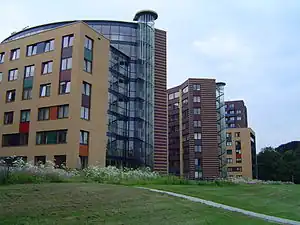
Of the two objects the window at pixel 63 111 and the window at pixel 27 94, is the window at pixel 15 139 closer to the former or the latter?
the window at pixel 27 94

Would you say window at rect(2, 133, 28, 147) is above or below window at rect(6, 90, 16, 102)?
below

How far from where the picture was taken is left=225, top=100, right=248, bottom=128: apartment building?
129000 millimetres

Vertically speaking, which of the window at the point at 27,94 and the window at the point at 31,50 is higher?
the window at the point at 31,50

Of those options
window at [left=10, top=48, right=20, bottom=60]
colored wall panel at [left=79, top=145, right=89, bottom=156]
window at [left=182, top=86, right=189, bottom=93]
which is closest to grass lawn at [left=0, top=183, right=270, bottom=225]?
colored wall panel at [left=79, top=145, right=89, bottom=156]

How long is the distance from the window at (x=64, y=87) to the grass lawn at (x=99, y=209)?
2549 cm

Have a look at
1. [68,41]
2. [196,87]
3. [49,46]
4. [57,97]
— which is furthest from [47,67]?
[196,87]

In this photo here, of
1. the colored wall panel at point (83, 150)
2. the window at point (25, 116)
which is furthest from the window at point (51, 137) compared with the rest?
the window at point (25, 116)

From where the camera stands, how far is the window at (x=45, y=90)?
4145 cm

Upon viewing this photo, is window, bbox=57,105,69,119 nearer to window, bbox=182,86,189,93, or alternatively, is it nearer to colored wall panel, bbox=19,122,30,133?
colored wall panel, bbox=19,122,30,133

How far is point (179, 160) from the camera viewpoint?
269 feet

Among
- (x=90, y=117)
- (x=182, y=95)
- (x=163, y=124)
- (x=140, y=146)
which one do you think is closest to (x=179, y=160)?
(x=182, y=95)

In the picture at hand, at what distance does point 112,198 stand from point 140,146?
35.8 meters

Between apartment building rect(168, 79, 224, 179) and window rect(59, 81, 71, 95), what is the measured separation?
39660 mm

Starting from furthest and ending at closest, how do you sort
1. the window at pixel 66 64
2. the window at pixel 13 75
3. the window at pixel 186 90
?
1. the window at pixel 186 90
2. the window at pixel 13 75
3. the window at pixel 66 64
